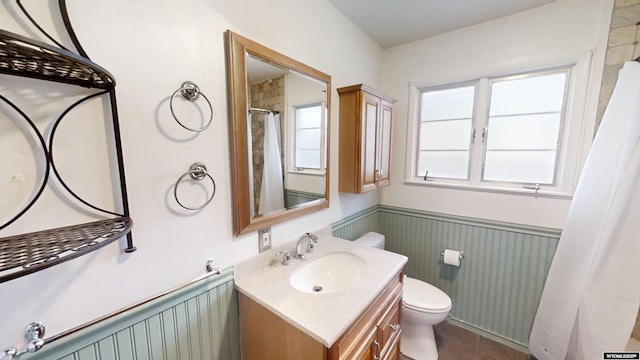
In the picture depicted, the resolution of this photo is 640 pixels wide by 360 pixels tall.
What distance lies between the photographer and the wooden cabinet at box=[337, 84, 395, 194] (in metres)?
1.60

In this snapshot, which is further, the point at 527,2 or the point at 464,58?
the point at 464,58

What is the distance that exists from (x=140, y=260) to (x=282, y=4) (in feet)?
4.33

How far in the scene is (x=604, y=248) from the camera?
131 centimetres

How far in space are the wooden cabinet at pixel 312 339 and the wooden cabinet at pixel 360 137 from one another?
72cm

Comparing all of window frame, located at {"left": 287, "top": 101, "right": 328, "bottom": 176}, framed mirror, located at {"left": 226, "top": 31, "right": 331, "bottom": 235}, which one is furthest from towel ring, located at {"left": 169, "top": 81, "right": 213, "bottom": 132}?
window frame, located at {"left": 287, "top": 101, "right": 328, "bottom": 176}

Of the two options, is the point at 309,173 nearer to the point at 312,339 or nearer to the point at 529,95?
the point at 312,339

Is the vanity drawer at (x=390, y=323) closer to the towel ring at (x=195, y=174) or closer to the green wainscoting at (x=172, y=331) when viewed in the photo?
the green wainscoting at (x=172, y=331)

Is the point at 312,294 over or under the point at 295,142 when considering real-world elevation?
under

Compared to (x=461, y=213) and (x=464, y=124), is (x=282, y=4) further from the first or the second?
(x=461, y=213)

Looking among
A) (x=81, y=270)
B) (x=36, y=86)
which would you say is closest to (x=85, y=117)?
(x=36, y=86)

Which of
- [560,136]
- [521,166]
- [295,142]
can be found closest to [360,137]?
[295,142]

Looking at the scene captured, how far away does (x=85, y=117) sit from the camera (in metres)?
0.68

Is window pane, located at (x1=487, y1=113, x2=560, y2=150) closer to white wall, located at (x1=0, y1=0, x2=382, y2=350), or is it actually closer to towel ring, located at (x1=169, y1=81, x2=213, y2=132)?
white wall, located at (x1=0, y1=0, x2=382, y2=350)

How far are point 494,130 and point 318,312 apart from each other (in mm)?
1860
